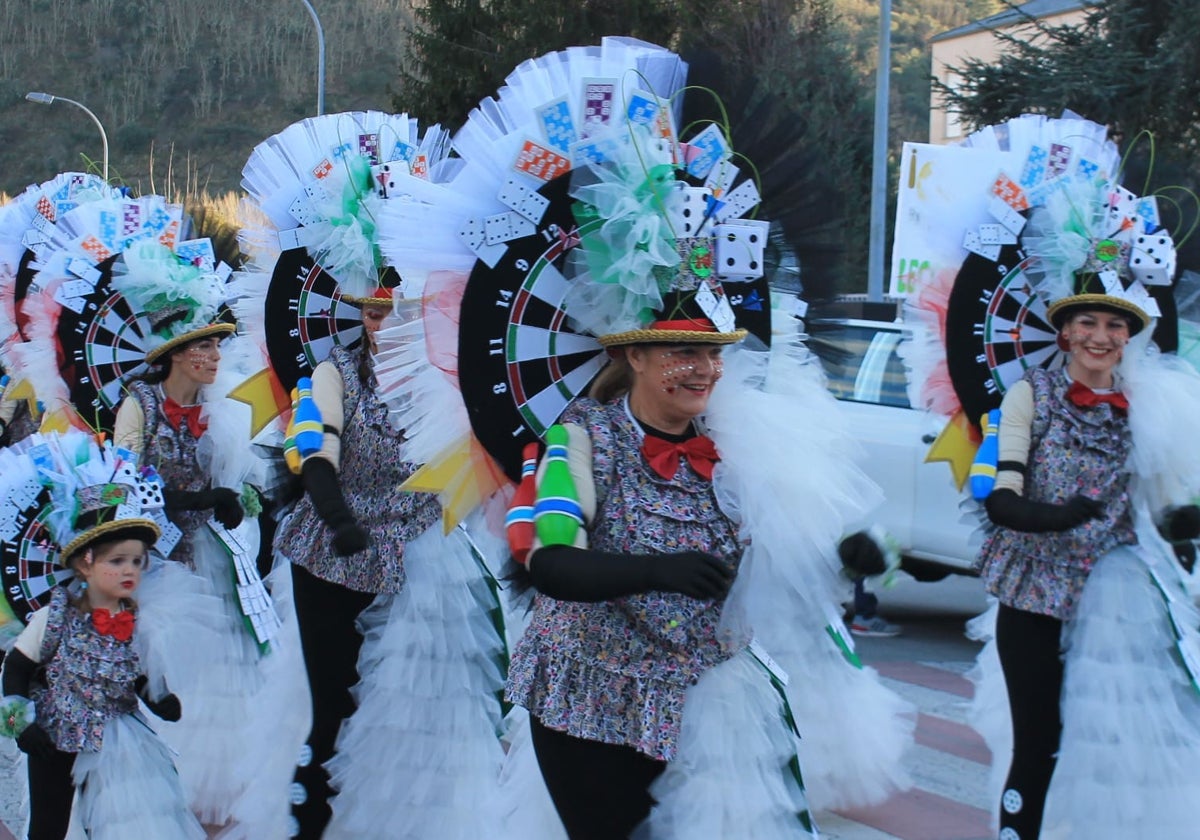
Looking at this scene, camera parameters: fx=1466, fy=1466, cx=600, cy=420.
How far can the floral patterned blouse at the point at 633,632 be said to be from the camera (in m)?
3.30

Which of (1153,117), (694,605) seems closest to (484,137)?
(694,605)

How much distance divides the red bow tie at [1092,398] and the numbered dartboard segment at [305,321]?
257 cm

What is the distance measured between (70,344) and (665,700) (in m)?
4.58

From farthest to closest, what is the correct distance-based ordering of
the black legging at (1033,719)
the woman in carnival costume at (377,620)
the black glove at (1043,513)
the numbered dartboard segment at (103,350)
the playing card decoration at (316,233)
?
the numbered dartboard segment at (103,350), the playing card decoration at (316,233), the woman in carnival costume at (377,620), the black legging at (1033,719), the black glove at (1043,513)

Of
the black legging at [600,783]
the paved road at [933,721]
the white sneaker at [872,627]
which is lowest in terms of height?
the white sneaker at [872,627]

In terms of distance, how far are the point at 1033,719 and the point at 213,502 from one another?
3.25m

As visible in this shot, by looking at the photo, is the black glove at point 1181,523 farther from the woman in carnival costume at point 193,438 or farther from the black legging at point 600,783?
the woman in carnival costume at point 193,438

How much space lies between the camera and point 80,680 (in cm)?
467

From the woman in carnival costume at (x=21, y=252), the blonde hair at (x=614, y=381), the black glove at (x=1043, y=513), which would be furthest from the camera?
the woman in carnival costume at (x=21, y=252)

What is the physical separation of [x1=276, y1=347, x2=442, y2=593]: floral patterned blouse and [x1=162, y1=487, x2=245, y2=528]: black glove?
87 centimetres

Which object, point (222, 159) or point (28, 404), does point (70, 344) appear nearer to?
point (28, 404)

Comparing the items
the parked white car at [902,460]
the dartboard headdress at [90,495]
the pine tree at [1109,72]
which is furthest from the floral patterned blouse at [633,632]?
the pine tree at [1109,72]

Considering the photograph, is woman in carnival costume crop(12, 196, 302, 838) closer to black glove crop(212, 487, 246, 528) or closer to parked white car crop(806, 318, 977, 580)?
black glove crop(212, 487, 246, 528)

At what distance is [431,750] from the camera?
16.5ft
